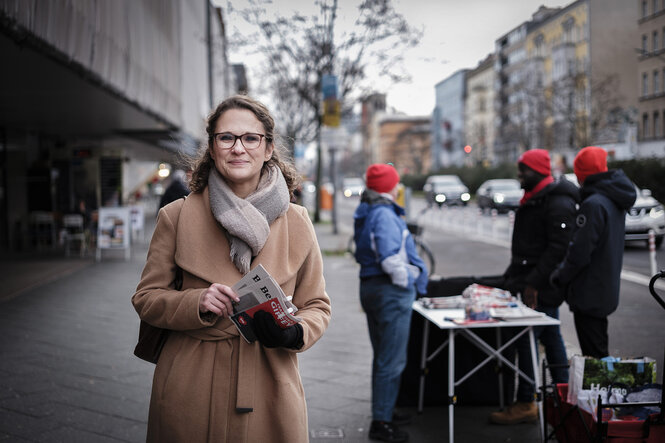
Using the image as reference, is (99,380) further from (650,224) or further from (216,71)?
(216,71)

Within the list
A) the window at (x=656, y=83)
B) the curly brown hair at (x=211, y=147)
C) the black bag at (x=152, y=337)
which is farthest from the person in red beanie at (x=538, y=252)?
the window at (x=656, y=83)

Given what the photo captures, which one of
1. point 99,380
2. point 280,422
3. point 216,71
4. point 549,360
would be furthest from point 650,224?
point 216,71

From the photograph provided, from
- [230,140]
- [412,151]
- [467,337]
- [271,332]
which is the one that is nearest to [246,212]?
[230,140]

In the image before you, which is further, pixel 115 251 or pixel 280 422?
pixel 115 251

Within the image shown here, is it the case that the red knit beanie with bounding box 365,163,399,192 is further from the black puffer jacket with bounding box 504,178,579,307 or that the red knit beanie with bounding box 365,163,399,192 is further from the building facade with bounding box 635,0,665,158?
the building facade with bounding box 635,0,665,158

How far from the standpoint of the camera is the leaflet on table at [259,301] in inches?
90.0

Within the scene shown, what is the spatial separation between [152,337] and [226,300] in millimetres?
440

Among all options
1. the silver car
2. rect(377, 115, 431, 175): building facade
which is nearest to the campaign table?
the silver car

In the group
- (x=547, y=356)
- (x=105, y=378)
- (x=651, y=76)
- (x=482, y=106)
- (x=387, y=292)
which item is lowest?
(x=105, y=378)

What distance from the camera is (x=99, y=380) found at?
6203 mm

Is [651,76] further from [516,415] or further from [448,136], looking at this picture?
[448,136]

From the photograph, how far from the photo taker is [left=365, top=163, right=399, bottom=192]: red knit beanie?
5.13 m

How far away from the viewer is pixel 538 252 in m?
5.26

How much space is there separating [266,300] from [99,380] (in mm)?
4486
